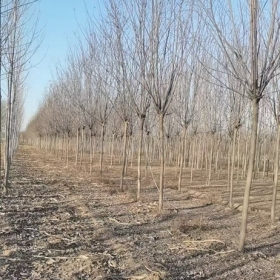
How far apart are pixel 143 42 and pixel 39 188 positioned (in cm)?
530

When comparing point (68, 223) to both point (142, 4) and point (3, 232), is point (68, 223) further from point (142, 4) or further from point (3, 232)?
point (142, 4)

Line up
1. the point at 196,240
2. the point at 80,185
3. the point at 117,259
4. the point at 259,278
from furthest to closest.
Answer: the point at 80,185 < the point at 196,240 < the point at 117,259 < the point at 259,278

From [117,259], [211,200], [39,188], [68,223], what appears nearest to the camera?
[117,259]

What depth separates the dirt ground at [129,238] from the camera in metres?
4.38

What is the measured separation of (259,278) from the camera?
4.29m

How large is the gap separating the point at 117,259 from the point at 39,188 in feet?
23.9

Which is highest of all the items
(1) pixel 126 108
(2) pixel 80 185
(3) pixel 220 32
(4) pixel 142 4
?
(4) pixel 142 4

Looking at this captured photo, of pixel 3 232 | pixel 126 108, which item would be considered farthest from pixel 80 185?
pixel 3 232

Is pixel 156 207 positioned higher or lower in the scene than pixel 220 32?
lower

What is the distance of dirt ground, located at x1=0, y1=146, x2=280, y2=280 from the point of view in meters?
4.38

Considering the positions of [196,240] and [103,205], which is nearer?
[196,240]

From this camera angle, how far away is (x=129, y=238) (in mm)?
5961

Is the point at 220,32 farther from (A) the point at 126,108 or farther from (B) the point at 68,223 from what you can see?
(A) the point at 126,108

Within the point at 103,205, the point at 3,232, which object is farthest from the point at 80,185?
the point at 3,232
